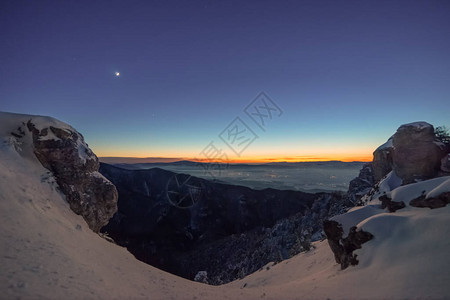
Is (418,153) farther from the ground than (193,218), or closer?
farther from the ground

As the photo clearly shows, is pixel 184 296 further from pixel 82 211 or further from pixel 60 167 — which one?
pixel 60 167

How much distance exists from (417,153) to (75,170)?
3432cm

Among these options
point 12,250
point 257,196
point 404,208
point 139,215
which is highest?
point 12,250

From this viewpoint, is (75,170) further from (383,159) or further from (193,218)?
(193,218)

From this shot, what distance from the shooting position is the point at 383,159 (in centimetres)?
2816

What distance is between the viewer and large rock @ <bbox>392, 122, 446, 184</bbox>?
1991 centimetres

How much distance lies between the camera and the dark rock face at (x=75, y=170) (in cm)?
1315

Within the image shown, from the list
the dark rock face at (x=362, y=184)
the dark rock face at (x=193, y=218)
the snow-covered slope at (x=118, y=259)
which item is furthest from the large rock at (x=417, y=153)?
the dark rock face at (x=193, y=218)

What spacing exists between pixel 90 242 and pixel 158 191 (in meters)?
114

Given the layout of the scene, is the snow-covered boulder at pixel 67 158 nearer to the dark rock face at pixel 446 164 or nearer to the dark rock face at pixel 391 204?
the dark rock face at pixel 391 204

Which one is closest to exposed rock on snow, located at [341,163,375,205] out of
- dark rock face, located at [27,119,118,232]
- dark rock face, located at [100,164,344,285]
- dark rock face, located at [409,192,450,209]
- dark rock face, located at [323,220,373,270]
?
dark rock face, located at [100,164,344,285]

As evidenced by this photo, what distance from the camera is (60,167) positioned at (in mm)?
13664

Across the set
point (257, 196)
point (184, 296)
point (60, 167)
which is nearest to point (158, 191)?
point (257, 196)

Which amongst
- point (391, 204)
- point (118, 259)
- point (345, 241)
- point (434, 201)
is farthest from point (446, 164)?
point (118, 259)
